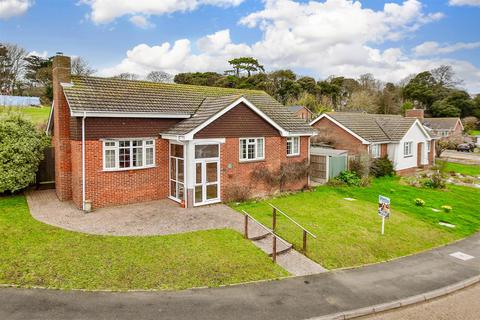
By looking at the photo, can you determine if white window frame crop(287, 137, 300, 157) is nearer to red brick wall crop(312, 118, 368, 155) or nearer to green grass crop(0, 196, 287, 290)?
red brick wall crop(312, 118, 368, 155)

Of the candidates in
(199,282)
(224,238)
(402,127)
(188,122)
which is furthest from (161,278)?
(402,127)

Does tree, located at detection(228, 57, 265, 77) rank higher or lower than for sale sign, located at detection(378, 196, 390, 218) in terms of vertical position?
higher

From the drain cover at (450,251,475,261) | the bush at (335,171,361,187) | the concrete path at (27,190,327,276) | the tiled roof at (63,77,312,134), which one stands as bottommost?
the drain cover at (450,251,475,261)

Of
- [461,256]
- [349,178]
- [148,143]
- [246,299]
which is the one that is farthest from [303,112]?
[246,299]

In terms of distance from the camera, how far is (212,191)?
16391 mm

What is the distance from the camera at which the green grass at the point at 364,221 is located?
11562mm

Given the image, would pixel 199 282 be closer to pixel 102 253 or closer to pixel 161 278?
pixel 161 278

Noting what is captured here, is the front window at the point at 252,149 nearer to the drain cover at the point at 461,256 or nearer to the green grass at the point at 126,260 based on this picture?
the green grass at the point at 126,260

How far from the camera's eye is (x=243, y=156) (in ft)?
57.7

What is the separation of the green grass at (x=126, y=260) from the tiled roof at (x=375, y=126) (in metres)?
19.2

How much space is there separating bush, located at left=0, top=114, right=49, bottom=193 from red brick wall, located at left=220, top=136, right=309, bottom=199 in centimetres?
979

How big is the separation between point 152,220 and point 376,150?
20932mm

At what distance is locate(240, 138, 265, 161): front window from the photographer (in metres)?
17.5

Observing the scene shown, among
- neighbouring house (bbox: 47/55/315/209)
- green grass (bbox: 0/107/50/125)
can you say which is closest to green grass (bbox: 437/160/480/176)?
neighbouring house (bbox: 47/55/315/209)
